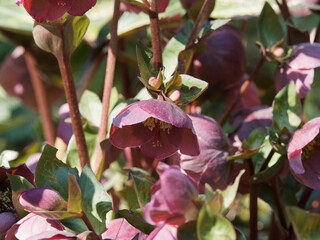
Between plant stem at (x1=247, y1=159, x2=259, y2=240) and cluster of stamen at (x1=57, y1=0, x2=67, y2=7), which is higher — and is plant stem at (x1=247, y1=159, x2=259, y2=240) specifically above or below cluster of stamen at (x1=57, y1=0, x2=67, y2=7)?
below

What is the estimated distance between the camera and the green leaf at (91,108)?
60cm

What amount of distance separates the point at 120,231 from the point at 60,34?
198 mm

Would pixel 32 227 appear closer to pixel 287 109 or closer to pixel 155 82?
pixel 155 82

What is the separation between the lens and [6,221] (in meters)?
0.45

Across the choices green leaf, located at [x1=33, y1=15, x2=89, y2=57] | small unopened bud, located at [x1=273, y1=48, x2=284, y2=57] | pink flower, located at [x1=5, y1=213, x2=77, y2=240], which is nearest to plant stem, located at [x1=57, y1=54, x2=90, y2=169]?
green leaf, located at [x1=33, y1=15, x2=89, y2=57]

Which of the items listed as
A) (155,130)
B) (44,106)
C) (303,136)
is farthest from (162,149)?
(44,106)

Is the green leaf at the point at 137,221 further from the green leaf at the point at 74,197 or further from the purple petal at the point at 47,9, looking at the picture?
the purple petal at the point at 47,9

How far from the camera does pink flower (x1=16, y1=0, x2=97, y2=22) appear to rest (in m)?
0.45

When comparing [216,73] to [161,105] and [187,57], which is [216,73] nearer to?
[187,57]

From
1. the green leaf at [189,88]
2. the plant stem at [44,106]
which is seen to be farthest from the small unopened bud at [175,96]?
the plant stem at [44,106]

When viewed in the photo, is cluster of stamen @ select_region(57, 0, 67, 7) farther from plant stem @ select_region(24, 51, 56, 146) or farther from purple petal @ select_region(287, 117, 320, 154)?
plant stem @ select_region(24, 51, 56, 146)

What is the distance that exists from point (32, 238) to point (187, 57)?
25 centimetres

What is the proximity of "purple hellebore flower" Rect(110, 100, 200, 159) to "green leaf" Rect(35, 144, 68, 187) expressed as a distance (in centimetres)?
5

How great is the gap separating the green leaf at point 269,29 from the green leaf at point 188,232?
29cm
